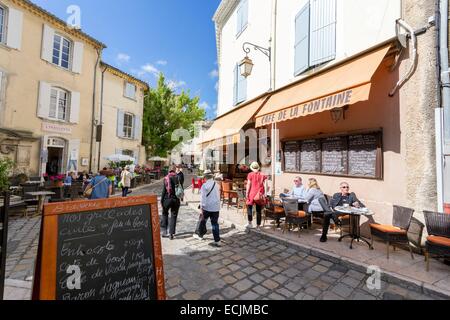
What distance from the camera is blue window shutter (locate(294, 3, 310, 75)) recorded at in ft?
22.4

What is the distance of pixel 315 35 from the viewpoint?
21.7 feet

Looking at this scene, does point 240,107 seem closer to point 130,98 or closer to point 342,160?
point 342,160

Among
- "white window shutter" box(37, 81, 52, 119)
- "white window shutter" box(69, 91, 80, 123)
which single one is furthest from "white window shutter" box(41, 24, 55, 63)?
"white window shutter" box(69, 91, 80, 123)

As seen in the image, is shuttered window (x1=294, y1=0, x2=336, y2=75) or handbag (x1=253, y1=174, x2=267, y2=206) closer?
handbag (x1=253, y1=174, x2=267, y2=206)

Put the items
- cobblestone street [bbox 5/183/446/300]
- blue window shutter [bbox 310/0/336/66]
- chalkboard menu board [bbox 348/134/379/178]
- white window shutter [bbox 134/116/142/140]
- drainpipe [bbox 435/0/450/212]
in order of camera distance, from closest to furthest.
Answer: cobblestone street [bbox 5/183/446/300] → drainpipe [bbox 435/0/450/212] → chalkboard menu board [bbox 348/134/379/178] → blue window shutter [bbox 310/0/336/66] → white window shutter [bbox 134/116/142/140]

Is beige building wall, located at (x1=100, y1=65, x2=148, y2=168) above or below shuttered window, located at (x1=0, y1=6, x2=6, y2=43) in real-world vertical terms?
below

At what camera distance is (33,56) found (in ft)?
37.6

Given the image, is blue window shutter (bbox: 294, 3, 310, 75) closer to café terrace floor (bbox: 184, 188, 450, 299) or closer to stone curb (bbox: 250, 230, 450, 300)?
café terrace floor (bbox: 184, 188, 450, 299)

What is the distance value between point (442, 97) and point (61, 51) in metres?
17.0

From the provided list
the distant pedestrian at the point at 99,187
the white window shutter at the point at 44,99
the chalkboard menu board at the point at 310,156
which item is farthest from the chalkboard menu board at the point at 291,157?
the white window shutter at the point at 44,99

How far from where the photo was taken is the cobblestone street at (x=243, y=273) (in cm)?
321

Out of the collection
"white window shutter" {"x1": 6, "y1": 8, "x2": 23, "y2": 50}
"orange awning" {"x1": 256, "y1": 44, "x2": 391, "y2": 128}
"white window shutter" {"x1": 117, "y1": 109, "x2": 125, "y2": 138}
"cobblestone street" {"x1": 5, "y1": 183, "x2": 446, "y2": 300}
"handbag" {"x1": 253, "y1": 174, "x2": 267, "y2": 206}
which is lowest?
"cobblestone street" {"x1": 5, "y1": 183, "x2": 446, "y2": 300}

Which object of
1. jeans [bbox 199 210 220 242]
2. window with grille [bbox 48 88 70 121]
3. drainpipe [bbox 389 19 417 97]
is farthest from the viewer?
window with grille [bbox 48 88 70 121]
